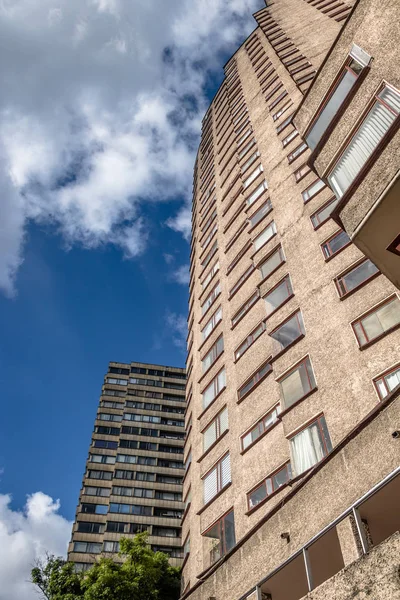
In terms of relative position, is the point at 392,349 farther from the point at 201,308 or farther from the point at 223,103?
the point at 223,103

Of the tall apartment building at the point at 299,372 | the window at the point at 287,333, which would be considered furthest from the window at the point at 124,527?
the window at the point at 287,333

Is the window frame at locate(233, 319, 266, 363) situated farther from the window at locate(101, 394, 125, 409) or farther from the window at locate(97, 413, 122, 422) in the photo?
the window at locate(101, 394, 125, 409)

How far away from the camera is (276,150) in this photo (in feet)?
93.8

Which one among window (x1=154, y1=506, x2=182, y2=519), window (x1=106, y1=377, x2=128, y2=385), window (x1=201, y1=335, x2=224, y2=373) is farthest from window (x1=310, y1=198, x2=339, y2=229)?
window (x1=106, y1=377, x2=128, y2=385)

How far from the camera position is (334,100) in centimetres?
1176

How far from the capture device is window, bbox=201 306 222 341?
82.4ft

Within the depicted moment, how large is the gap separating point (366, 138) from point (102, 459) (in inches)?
2166

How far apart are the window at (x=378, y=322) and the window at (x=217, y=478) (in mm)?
7113

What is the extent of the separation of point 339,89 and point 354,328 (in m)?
6.76

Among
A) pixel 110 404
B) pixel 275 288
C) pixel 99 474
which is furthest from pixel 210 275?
pixel 110 404

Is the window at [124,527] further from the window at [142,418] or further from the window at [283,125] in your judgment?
the window at [283,125]

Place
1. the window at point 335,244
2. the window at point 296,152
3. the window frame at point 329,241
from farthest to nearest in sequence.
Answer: the window at point 296,152 < the window at point 335,244 < the window frame at point 329,241

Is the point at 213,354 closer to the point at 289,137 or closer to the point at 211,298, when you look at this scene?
the point at 211,298

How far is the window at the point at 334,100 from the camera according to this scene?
11.3m
